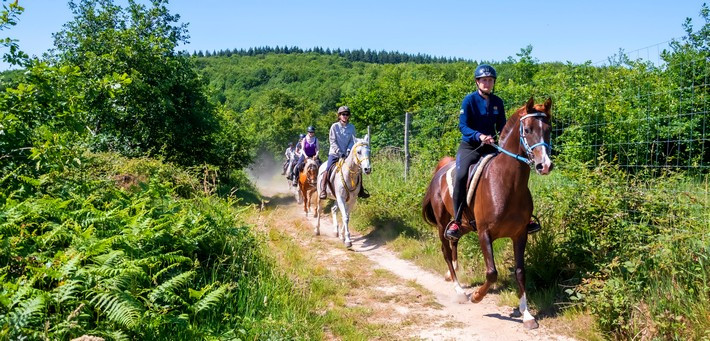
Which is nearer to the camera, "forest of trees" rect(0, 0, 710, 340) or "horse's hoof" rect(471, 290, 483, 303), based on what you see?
"forest of trees" rect(0, 0, 710, 340)

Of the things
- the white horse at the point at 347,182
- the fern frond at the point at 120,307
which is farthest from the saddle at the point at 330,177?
the fern frond at the point at 120,307

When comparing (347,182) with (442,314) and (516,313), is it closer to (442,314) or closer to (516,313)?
(442,314)

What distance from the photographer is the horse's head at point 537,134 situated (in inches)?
175

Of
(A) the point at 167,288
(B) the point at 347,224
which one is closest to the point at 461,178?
(A) the point at 167,288

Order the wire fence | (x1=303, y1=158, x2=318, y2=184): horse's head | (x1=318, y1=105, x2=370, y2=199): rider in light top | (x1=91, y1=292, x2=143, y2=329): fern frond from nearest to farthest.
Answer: (x1=91, y1=292, x2=143, y2=329): fern frond < the wire fence < (x1=318, y1=105, x2=370, y2=199): rider in light top < (x1=303, y1=158, x2=318, y2=184): horse's head

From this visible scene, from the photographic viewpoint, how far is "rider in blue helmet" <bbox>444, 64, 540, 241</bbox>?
5633mm

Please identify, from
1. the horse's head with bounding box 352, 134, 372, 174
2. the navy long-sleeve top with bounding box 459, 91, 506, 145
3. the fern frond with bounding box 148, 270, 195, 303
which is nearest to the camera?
the fern frond with bounding box 148, 270, 195, 303

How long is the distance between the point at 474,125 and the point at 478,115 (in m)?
0.14

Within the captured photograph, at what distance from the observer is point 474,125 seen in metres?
5.81

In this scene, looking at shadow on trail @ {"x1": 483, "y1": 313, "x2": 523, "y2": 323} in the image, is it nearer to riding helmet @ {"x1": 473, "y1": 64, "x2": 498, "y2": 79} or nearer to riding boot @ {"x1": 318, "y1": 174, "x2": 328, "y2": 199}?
riding helmet @ {"x1": 473, "y1": 64, "x2": 498, "y2": 79}

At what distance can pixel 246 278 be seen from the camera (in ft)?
15.0

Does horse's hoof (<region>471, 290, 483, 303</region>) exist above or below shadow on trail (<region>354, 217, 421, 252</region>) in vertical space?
above

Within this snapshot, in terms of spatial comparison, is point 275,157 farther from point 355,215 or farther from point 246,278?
point 246,278

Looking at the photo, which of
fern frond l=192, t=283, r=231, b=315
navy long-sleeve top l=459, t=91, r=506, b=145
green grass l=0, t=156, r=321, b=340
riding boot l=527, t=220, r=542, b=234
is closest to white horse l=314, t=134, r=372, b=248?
navy long-sleeve top l=459, t=91, r=506, b=145
